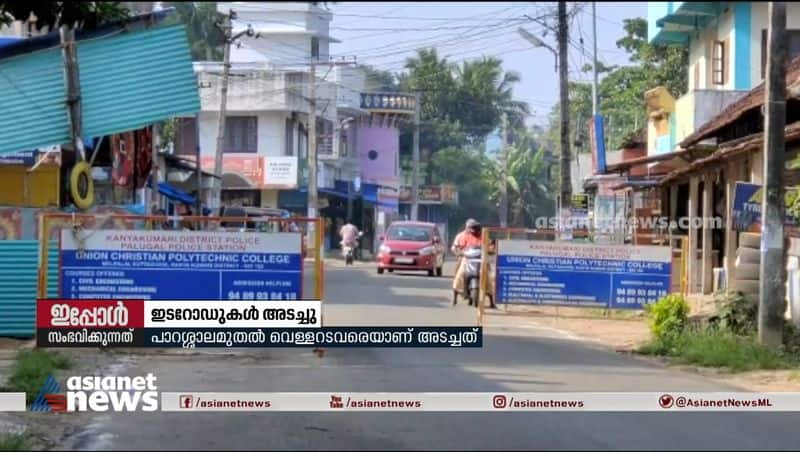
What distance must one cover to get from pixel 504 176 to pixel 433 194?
8.66 feet

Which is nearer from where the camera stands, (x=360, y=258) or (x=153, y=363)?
(x=153, y=363)

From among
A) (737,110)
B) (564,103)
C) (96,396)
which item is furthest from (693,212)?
(96,396)

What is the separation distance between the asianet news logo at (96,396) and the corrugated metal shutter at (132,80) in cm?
650

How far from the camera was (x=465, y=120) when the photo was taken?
62.8 feet

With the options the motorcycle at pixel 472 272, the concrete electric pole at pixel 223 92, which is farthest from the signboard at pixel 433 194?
the concrete electric pole at pixel 223 92

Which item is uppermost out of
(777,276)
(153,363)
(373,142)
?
(373,142)

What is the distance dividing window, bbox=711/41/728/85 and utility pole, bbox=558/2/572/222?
125 inches

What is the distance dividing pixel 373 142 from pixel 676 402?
12.9 meters

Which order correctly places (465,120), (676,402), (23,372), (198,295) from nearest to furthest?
(676,402) < (23,372) < (198,295) < (465,120)

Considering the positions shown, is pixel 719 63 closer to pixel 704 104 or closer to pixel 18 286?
pixel 704 104

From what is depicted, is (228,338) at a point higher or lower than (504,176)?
lower

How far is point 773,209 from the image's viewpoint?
15352 mm

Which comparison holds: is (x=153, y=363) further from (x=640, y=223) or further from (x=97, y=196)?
(x=640, y=223)

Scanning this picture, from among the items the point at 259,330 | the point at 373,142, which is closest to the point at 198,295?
the point at 259,330
